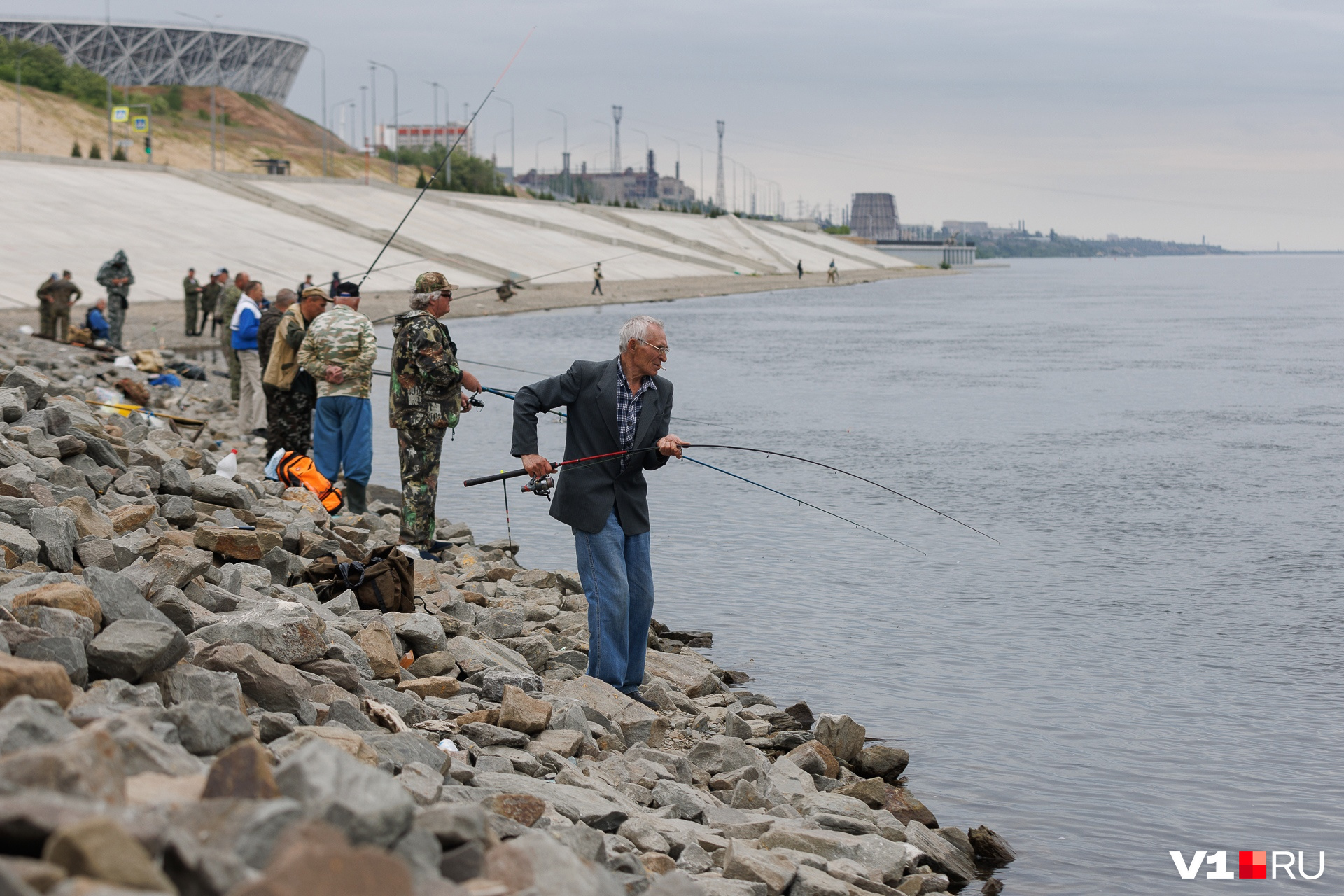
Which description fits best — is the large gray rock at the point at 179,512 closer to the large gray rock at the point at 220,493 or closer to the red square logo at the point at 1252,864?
the large gray rock at the point at 220,493

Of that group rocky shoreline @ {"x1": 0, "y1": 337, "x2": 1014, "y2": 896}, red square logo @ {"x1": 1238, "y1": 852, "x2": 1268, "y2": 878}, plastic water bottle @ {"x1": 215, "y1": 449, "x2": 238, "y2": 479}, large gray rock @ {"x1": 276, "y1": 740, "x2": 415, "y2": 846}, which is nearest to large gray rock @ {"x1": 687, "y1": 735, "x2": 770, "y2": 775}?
rocky shoreline @ {"x1": 0, "y1": 337, "x2": 1014, "y2": 896}

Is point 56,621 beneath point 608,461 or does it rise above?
beneath

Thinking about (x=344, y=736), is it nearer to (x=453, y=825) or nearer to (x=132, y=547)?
(x=453, y=825)

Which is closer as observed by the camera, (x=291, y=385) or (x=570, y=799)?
(x=570, y=799)

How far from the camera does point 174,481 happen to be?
357 inches

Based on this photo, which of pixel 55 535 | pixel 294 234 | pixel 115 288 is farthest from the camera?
pixel 294 234

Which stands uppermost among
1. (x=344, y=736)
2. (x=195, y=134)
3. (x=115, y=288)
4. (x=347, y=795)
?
(x=195, y=134)

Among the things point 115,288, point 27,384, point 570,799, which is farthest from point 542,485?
point 115,288

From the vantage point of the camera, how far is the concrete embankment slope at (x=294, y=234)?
156ft

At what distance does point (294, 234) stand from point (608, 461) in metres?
56.6

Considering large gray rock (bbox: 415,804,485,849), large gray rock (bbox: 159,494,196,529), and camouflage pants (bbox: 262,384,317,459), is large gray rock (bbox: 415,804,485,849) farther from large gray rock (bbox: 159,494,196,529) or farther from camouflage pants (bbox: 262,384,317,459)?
camouflage pants (bbox: 262,384,317,459)

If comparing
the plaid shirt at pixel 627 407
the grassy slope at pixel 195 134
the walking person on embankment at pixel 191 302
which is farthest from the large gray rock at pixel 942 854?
the grassy slope at pixel 195 134

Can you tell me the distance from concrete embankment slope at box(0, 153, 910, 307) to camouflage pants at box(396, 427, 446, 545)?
944 inches

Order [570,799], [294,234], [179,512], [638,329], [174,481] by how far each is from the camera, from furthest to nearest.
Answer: [294,234], [174,481], [179,512], [638,329], [570,799]
